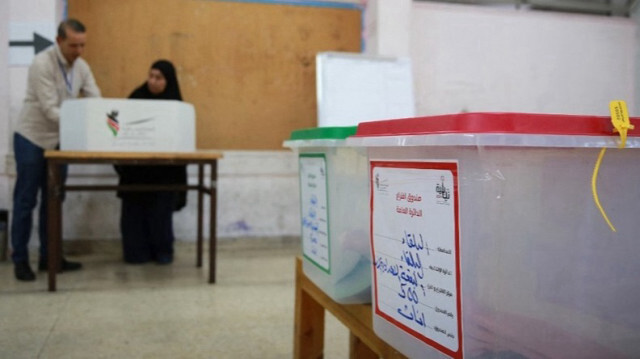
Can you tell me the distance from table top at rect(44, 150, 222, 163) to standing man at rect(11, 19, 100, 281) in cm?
31

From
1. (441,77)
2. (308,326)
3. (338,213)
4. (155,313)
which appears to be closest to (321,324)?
(308,326)

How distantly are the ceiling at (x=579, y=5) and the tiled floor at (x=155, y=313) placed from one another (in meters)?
2.76

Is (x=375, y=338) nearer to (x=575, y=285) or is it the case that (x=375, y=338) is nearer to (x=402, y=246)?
(x=402, y=246)

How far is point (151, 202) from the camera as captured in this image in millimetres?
3279

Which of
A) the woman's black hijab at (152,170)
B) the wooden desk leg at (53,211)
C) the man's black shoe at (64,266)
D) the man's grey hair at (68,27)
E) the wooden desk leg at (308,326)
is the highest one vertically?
the man's grey hair at (68,27)

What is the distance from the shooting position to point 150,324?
2.09 m

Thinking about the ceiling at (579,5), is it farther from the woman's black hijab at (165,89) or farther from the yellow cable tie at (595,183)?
the yellow cable tie at (595,183)

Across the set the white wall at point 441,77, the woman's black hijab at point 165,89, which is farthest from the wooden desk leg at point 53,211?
the white wall at point 441,77

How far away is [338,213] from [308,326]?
1.50ft

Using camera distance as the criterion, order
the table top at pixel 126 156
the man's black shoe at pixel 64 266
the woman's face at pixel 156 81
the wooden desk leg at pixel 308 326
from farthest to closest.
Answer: the woman's face at pixel 156 81
the man's black shoe at pixel 64 266
the table top at pixel 126 156
the wooden desk leg at pixel 308 326

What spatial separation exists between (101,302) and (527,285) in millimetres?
2210

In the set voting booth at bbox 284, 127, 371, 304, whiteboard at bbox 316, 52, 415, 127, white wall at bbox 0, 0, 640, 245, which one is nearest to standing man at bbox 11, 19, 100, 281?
white wall at bbox 0, 0, 640, 245

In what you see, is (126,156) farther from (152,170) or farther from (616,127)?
(616,127)

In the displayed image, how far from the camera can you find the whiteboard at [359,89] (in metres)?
3.58
